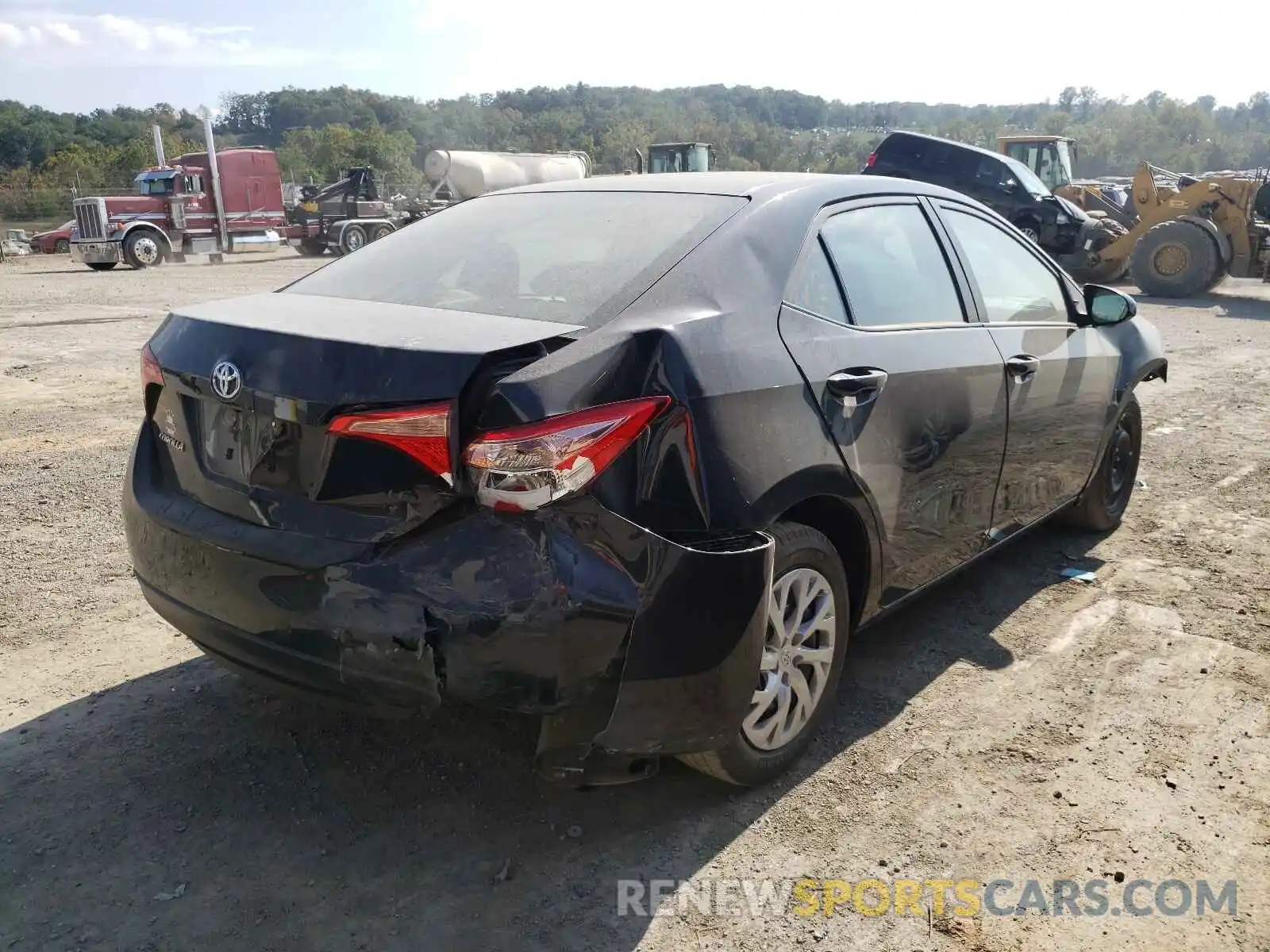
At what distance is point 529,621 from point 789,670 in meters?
0.97

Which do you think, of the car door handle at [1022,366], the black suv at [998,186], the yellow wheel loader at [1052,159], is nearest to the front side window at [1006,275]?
the car door handle at [1022,366]

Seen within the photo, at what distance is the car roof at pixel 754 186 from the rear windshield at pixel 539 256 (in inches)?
2.7

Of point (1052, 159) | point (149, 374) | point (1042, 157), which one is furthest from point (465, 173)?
point (149, 374)

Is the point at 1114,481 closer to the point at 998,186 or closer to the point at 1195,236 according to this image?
the point at 998,186

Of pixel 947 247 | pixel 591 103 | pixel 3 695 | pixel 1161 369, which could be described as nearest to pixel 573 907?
pixel 3 695

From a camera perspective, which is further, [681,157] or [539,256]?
[681,157]

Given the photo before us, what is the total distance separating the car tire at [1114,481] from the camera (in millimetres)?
4852

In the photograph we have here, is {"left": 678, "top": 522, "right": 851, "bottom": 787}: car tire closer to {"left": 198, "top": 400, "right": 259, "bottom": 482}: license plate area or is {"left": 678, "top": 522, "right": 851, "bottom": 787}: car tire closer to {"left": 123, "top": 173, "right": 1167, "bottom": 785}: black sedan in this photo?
{"left": 123, "top": 173, "right": 1167, "bottom": 785}: black sedan

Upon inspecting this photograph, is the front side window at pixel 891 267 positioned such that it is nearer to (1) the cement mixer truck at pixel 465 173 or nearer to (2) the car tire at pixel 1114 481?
(2) the car tire at pixel 1114 481

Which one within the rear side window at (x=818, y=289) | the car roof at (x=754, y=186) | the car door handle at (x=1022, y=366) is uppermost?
the car roof at (x=754, y=186)

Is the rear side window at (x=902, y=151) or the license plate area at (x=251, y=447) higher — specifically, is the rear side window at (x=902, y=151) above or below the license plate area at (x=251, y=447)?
above

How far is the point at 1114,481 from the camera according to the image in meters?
5.07

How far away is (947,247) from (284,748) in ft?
9.26

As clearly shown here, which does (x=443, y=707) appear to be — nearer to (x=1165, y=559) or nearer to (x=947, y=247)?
(x=947, y=247)
